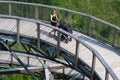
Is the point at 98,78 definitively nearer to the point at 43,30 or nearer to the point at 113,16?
the point at 43,30

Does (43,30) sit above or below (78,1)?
above

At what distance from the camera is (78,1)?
140 ft

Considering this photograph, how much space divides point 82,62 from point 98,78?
1.34 meters

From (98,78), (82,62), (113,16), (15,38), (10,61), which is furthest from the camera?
(113,16)

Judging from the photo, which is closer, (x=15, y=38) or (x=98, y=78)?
(x=98, y=78)

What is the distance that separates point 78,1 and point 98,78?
28599 millimetres

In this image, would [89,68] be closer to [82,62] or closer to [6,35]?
[82,62]

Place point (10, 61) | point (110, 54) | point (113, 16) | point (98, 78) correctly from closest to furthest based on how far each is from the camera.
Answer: point (98, 78), point (110, 54), point (10, 61), point (113, 16)

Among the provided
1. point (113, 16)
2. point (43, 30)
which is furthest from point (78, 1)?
point (43, 30)

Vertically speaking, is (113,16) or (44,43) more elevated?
(44,43)

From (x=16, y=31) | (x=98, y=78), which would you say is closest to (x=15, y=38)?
(x=16, y=31)

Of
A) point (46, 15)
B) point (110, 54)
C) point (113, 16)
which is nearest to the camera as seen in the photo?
point (110, 54)

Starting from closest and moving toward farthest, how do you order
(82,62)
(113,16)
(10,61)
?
(82,62), (10,61), (113,16)

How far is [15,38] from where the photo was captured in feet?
59.2
